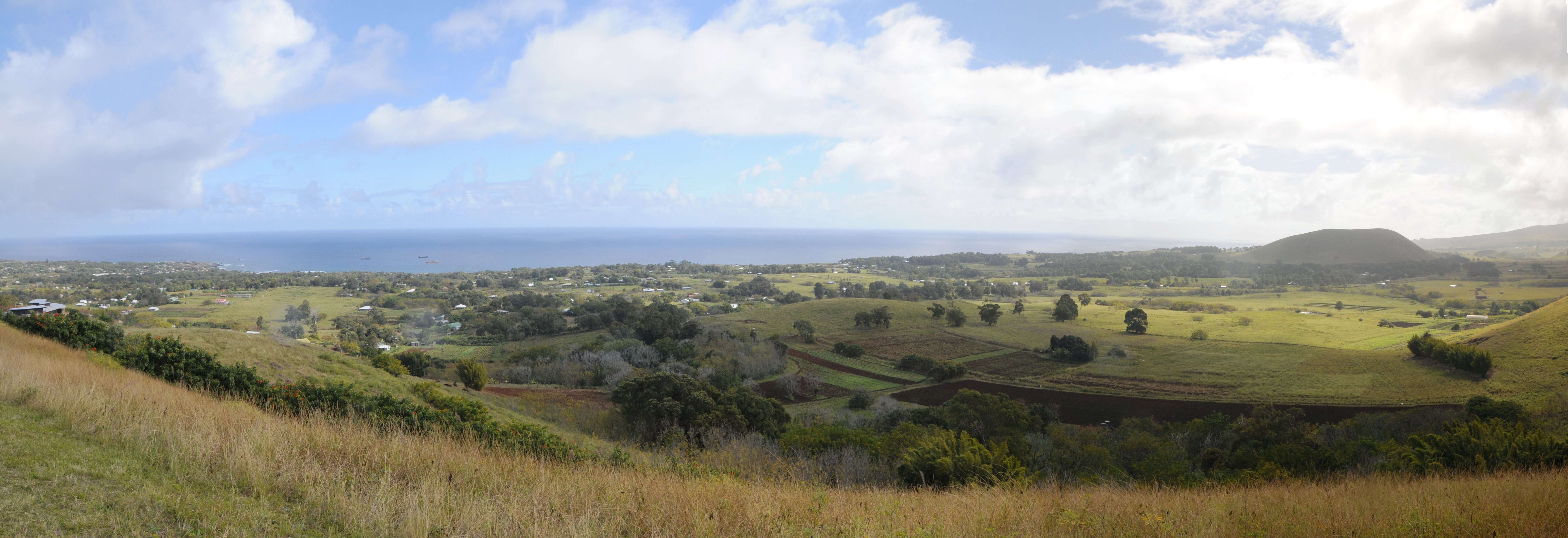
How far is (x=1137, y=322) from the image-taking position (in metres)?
46.8

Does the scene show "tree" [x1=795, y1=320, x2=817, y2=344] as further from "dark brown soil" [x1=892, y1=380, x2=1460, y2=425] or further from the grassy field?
"dark brown soil" [x1=892, y1=380, x2=1460, y2=425]

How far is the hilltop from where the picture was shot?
3697 cm

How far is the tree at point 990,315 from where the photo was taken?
53.6 metres

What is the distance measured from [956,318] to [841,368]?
1799 centimetres

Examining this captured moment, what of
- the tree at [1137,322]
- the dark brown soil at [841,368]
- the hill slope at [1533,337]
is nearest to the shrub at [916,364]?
the dark brown soil at [841,368]

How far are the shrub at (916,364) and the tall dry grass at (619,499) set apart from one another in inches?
1268

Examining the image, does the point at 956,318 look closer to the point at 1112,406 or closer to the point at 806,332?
the point at 806,332

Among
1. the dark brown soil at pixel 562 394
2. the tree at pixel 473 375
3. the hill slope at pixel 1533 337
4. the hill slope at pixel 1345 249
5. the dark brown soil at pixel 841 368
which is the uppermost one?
the hill slope at pixel 1345 249

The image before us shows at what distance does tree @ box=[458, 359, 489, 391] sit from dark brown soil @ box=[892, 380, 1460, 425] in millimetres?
21042

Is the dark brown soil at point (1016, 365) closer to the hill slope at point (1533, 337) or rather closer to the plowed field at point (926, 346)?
the plowed field at point (926, 346)

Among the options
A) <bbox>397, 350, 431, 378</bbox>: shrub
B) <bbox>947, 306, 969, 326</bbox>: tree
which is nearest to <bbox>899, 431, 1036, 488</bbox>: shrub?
<bbox>397, 350, 431, 378</bbox>: shrub

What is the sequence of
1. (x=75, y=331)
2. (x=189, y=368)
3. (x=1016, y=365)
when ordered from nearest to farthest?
(x=189, y=368)
(x=75, y=331)
(x=1016, y=365)

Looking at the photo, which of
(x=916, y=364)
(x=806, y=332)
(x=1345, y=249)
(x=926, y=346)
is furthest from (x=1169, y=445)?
(x=1345, y=249)

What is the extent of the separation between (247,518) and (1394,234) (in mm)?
91764
